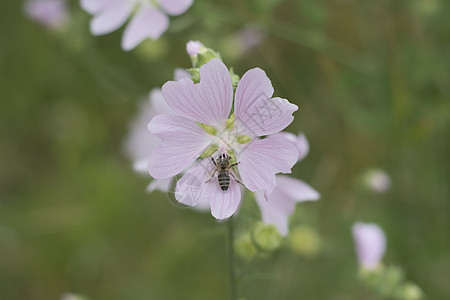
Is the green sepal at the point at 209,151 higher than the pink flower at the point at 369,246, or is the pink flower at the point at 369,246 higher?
the pink flower at the point at 369,246

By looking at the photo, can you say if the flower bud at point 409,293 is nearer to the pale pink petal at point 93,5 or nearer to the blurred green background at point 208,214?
the blurred green background at point 208,214

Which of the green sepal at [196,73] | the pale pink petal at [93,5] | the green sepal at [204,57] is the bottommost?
the green sepal at [196,73]

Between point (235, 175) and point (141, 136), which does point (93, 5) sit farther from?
point (141, 136)

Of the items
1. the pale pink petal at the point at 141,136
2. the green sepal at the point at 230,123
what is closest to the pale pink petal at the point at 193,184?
the green sepal at the point at 230,123

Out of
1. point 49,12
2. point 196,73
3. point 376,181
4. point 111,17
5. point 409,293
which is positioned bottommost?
point 409,293

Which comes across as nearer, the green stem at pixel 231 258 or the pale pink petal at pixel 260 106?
the pale pink petal at pixel 260 106

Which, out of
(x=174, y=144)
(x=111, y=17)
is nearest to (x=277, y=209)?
(x=174, y=144)
